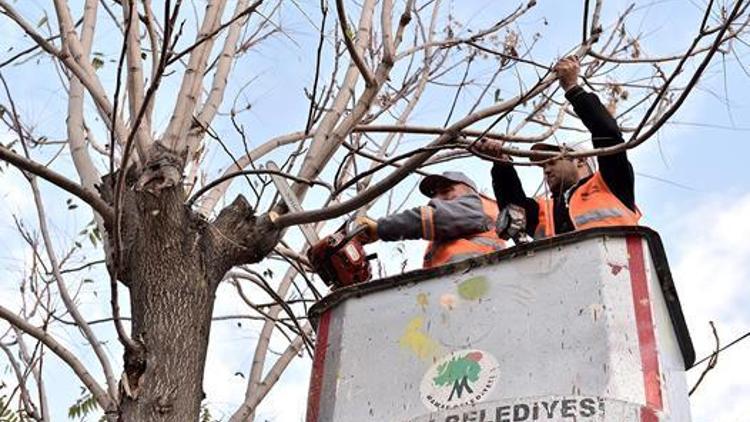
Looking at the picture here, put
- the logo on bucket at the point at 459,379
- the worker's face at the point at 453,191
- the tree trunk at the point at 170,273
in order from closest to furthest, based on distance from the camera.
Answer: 1. the logo on bucket at the point at 459,379
2. the tree trunk at the point at 170,273
3. the worker's face at the point at 453,191

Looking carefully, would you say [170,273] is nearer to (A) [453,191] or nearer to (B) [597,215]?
(A) [453,191]

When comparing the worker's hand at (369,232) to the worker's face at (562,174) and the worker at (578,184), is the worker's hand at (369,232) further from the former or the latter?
the worker's face at (562,174)

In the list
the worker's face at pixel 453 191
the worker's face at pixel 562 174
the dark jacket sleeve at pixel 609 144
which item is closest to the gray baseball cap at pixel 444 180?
the worker's face at pixel 453 191

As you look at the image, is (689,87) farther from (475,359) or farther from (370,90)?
(370,90)

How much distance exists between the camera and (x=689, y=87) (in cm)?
268

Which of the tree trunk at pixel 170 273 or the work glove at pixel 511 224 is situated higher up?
the work glove at pixel 511 224

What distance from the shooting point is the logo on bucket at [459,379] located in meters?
2.64

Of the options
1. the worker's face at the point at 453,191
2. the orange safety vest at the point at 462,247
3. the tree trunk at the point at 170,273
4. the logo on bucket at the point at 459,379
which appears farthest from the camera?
the worker's face at the point at 453,191

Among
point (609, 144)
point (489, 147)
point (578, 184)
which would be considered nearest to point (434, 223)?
point (489, 147)

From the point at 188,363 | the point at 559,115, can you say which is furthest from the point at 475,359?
the point at 559,115

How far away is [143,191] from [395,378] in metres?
1.11

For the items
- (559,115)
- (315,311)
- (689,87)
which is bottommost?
(315,311)

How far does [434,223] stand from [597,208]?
0.60m

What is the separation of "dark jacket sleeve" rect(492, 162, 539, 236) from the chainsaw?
21.4 inches
